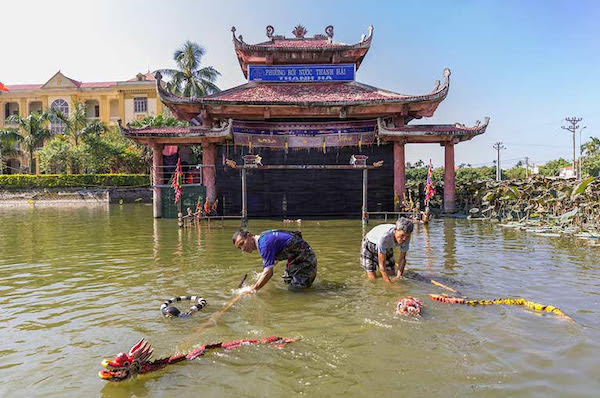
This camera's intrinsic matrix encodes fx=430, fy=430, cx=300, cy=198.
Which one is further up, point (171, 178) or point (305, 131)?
point (305, 131)

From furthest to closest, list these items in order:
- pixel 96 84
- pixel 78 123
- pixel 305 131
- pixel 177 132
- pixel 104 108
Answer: pixel 96 84
pixel 104 108
pixel 78 123
pixel 305 131
pixel 177 132

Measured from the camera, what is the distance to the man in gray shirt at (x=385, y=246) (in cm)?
644

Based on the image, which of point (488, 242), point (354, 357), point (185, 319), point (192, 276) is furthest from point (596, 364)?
point (488, 242)

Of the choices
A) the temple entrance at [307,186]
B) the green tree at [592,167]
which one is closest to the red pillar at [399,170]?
the temple entrance at [307,186]

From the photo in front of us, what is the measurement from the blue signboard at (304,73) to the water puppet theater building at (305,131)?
49mm

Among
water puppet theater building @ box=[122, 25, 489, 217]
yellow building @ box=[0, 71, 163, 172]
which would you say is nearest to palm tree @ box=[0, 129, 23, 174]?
yellow building @ box=[0, 71, 163, 172]

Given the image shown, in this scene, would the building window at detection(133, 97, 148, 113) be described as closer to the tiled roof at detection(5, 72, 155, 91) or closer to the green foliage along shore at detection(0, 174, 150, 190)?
the tiled roof at detection(5, 72, 155, 91)

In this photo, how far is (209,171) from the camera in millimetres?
18828

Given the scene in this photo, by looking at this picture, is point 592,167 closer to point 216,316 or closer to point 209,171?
point 209,171

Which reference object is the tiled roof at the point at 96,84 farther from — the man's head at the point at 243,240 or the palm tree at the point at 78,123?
the man's head at the point at 243,240

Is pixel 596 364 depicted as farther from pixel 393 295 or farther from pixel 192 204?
pixel 192 204

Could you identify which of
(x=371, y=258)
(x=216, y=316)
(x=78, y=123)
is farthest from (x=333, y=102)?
(x=78, y=123)

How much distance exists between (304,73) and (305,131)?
3.42 meters

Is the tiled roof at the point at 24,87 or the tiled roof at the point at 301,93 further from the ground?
the tiled roof at the point at 24,87
